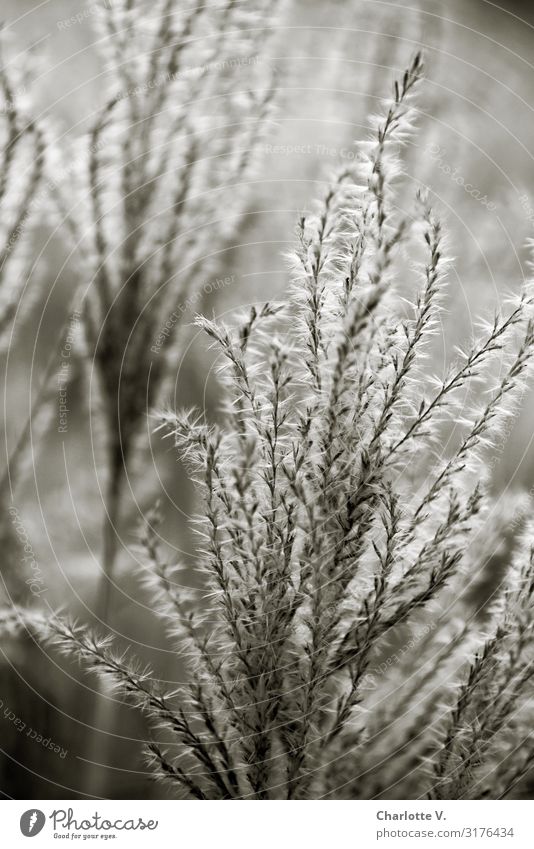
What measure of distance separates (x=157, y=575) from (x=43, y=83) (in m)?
0.61

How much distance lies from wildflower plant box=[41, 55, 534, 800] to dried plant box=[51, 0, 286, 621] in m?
0.11

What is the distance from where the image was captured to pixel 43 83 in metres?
0.72

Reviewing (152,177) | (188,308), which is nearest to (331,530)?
(188,308)

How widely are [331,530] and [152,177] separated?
0.48 meters

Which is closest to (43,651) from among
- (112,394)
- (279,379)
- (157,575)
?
(157,575)

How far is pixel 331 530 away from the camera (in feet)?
1.89

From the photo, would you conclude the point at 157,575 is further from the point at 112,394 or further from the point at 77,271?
the point at 77,271

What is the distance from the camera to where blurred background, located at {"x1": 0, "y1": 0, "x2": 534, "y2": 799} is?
726 millimetres

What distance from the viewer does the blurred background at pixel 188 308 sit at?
726 mm
